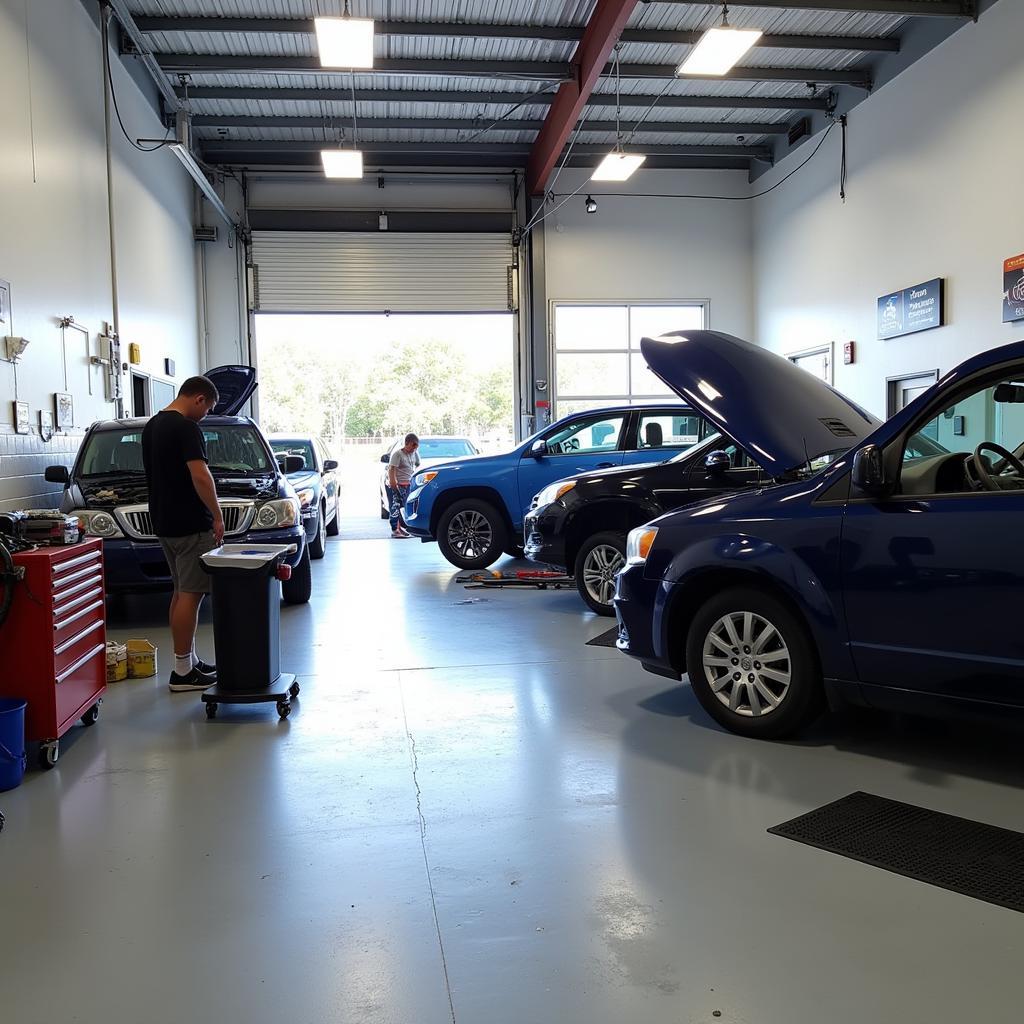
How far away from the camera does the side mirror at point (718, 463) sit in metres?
6.15

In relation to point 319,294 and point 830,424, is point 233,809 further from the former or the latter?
point 319,294

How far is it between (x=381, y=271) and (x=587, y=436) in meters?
9.47

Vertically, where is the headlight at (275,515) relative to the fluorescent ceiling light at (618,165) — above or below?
below

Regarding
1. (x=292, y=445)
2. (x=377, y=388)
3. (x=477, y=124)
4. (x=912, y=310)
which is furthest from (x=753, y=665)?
(x=377, y=388)

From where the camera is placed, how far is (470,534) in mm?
10117

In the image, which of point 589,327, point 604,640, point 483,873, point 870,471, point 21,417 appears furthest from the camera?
point 589,327

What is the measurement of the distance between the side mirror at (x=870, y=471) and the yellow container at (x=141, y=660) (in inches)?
173

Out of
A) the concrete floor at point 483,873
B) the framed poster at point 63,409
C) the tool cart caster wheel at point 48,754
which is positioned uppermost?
the framed poster at point 63,409

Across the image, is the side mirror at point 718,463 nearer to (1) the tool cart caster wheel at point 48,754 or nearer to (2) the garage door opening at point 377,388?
(1) the tool cart caster wheel at point 48,754

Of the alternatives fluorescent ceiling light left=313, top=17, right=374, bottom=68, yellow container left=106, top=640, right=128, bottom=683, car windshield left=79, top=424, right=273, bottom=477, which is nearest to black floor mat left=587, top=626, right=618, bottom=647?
yellow container left=106, top=640, right=128, bottom=683

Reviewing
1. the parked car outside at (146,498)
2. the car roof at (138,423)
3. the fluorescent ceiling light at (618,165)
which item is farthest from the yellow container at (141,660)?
the fluorescent ceiling light at (618,165)

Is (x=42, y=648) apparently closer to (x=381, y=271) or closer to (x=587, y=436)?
(x=587, y=436)

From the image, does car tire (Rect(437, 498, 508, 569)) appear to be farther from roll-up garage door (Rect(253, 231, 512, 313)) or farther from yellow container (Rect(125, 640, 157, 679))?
roll-up garage door (Rect(253, 231, 512, 313))

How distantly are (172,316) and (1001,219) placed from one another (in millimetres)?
11682
